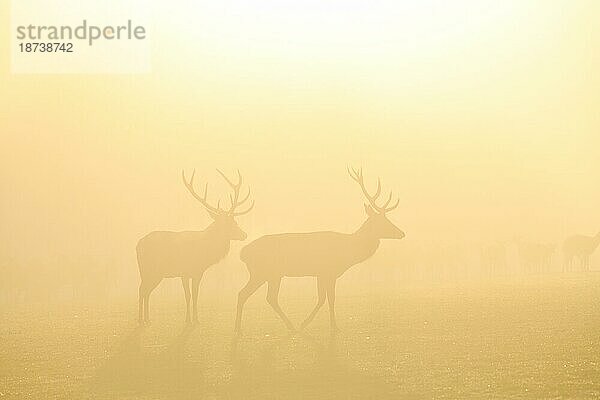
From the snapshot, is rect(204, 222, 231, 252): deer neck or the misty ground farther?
rect(204, 222, 231, 252): deer neck

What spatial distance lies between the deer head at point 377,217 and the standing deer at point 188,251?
0.77 meters

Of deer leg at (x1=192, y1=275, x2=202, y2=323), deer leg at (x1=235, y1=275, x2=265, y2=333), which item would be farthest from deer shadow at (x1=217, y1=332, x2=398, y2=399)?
deer leg at (x1=192, y1=275, x2=202, y2=323)

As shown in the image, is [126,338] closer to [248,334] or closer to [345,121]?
[248,334]

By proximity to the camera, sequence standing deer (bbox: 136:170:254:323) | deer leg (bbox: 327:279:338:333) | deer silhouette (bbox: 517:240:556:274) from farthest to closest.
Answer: deer silhouette (bbox: 517:240:556:274) < standing deer (bbox: 136:170:254:323) < deer leg (bbox: 327:279:338:333)

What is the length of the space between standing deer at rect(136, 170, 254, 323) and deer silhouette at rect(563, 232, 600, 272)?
2.32 metres

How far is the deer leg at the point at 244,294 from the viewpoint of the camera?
16.2ft

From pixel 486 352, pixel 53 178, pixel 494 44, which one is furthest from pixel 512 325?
pixel 53 178

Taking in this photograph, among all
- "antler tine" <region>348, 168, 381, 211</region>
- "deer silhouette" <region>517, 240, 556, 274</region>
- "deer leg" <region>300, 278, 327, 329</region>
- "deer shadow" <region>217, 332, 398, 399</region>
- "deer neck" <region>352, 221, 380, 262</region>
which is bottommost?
"deer shadow" <region>217, 332, 398, 399</region>

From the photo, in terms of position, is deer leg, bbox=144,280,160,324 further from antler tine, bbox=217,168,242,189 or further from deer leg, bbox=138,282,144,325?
antler tine, bbox=217,168,242,189

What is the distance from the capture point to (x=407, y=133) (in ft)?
A: 17.6

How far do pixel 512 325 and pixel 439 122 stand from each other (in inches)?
59.1

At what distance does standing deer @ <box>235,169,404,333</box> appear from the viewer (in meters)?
5.01

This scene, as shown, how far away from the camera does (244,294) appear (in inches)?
196

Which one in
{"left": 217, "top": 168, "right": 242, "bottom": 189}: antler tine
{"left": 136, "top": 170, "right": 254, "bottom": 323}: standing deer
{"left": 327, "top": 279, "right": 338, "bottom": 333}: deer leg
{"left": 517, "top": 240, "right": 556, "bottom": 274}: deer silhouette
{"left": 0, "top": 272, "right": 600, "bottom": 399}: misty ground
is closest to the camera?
{"left": 0, "top": 272, "right": 600, "bottom": 399}: misty ground
